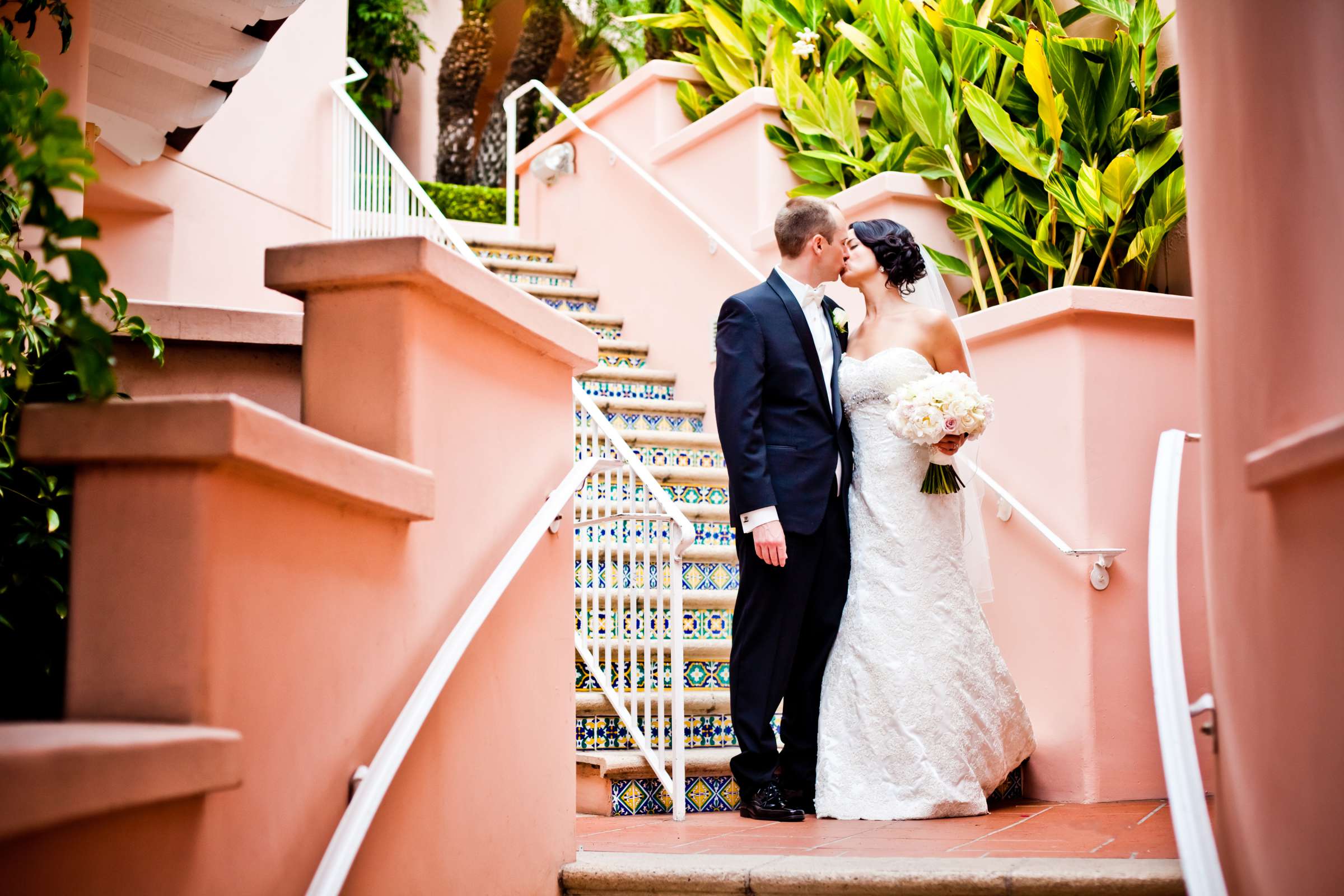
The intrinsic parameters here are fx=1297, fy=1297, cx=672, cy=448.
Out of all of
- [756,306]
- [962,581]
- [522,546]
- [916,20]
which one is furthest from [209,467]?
[916,20]

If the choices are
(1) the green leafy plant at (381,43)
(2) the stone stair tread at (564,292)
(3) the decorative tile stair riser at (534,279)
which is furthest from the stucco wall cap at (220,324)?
(1) the green leafy plant at (381,43)

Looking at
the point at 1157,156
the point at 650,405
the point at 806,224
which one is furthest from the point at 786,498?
the point at 650,405

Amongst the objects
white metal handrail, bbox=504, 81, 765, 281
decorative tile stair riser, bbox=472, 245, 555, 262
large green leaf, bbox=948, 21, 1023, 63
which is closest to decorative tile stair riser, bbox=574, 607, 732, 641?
white metal handrail, bbox=504, 81, 765, 281

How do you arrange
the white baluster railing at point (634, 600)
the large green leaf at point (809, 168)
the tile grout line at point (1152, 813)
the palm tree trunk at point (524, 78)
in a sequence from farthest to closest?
1. the palm tree trunk at point (524, 78)
2. the large green leaf at point (809, 168)
3. the white baluster railing at point (634, 600)
4. the tile grout line at point (1152, 813)

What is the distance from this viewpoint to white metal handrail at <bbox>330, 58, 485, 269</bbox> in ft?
27.6

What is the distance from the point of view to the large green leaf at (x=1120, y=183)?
177 inches

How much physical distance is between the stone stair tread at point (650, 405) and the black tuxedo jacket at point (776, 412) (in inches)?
87.8

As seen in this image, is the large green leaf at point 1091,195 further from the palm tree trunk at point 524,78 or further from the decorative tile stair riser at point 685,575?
the palm tree trunk at point 524,78

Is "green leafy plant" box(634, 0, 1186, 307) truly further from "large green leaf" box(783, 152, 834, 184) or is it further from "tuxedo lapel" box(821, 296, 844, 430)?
"tuxedo lapel" box(821, 296, 844, 430)

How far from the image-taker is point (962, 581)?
4.01 m

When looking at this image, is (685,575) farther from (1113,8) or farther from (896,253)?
(1113,8)

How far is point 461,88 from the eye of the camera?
12.6m

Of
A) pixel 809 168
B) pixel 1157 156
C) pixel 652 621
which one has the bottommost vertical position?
pixel 652 621

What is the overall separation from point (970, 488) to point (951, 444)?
442 millimetres
